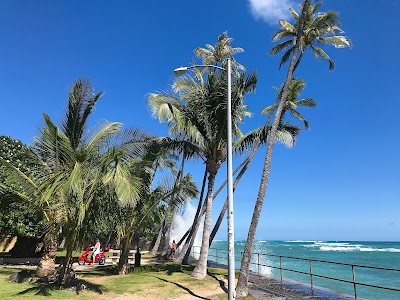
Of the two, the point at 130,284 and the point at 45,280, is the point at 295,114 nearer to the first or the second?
the point at 130,284

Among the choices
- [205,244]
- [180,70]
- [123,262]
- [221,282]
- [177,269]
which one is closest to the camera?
[180,70]

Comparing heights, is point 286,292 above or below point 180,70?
below

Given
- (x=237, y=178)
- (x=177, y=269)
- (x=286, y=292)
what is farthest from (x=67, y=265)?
(x=237, y=178)

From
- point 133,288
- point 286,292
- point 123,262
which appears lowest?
point 286,292

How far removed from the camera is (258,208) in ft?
39.4

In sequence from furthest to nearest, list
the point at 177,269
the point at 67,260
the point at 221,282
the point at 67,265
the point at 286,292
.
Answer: the point at 177,269, the point at 221,282, the point at 286,292, the point at 67,265, the point at 67,260

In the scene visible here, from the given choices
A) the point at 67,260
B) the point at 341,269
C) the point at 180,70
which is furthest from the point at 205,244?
the point at 341,269

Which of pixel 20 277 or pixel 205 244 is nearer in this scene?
pixel 20 277

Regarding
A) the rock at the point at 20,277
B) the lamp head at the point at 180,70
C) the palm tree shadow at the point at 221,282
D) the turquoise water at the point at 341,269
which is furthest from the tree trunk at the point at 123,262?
the lamp head at the point at 180,70

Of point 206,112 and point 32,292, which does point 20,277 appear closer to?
point 32,292

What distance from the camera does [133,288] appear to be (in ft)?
39.0

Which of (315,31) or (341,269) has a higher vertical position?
(315,31)

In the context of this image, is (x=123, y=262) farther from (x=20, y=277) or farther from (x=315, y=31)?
(x=315, y=31)

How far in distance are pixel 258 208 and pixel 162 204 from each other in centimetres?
574
